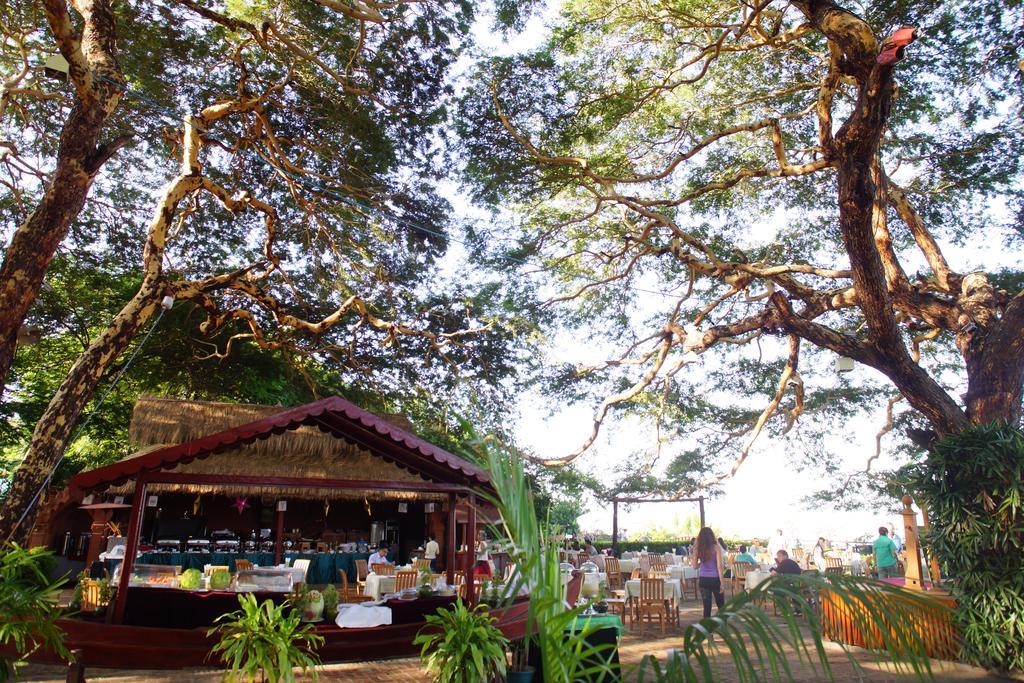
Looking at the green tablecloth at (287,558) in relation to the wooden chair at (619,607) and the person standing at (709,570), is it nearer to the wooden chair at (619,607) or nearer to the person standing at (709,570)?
the wooden chair at (619,607)

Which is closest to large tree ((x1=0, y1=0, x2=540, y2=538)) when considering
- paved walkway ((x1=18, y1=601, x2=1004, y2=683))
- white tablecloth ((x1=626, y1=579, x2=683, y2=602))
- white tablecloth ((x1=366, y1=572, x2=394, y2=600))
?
paved walkway ((x1=18, y1=601, x2=1004, y2=683))

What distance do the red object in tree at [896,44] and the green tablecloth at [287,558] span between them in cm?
1311

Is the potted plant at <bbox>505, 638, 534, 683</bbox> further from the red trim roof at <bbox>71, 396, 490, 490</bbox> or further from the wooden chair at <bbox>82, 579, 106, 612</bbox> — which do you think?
the wooden chair at <bbox>82, 579, 106, 612</bbox>

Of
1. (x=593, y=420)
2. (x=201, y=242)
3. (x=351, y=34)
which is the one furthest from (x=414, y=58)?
(x=593, y=420)

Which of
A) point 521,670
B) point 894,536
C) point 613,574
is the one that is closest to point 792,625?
point 521,670

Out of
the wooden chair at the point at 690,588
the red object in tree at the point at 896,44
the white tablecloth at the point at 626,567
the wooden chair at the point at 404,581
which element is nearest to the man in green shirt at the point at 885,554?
the white tablecloth at the point at 626,567

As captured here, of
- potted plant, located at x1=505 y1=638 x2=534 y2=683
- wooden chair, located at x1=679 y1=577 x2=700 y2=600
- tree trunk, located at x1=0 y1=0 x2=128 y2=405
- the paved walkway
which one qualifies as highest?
tree trunk, located at x1=0 y1=0 x2=128 y2=405

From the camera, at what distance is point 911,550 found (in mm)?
8320

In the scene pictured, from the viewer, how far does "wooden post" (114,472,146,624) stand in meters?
6.07

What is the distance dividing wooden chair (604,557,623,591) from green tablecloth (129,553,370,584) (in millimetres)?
5718

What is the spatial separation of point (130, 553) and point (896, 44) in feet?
28.0

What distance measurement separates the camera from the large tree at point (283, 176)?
29.1 ft

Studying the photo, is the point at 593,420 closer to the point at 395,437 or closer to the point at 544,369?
the point at 544,369

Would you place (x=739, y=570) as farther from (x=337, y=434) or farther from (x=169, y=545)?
(x=169, y=545)
